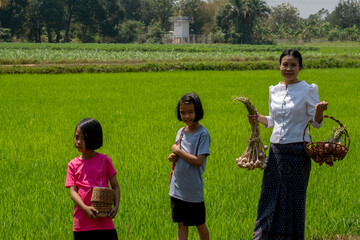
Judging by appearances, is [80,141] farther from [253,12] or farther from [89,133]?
[253,12]

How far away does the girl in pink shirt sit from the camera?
2.17 m

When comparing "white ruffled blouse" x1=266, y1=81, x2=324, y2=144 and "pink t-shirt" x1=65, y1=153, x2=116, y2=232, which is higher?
"white ruffled blouse" x1=266, y1=81, x2=324, y2=144

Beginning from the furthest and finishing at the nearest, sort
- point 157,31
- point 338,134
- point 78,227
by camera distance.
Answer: point 157,31
point 338,134
point 78,227

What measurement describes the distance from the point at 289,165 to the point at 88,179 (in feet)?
3.80

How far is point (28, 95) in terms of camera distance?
11203mm

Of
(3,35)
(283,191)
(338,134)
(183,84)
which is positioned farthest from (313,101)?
(3,35)

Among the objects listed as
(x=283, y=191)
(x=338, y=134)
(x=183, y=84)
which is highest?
(x=338, y=134)

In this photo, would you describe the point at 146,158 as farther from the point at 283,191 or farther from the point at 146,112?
the point at 146,112

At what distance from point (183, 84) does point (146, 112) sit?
4882 millimetres

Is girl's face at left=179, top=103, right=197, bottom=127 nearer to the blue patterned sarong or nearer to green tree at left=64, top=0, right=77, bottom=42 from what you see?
the blue patterned sarong

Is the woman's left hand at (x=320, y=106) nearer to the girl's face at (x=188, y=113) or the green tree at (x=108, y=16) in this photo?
the girl's face at (x=188, y=113)

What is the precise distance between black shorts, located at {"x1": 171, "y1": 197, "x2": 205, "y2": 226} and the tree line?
4585 cm

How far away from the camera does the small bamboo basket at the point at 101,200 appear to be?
212 cm

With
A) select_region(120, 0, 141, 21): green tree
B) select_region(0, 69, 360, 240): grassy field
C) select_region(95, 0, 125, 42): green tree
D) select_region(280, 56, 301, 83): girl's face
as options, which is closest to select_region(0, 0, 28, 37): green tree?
select_region(95, 0, 125, 42): green tree
